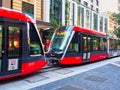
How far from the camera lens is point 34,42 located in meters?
10.4

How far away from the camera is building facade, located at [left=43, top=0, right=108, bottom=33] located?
27928 mm

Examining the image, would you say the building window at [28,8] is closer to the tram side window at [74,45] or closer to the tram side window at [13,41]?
the tram side window at [74,45]

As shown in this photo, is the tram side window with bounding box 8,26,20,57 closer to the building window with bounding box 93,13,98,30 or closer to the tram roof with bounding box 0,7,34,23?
the tram roof with bounding box 0,7,34,23

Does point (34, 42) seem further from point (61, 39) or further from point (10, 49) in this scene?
point (61, 39)

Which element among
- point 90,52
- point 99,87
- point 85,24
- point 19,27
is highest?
point 85,24

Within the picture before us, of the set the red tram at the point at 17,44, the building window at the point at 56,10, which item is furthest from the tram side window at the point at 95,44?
the building window at the point at 56,10

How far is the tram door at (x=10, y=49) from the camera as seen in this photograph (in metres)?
8.65

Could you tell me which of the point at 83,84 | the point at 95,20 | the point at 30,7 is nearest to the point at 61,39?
the point at 83,84

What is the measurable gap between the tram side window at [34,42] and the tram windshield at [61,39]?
3.26 meters

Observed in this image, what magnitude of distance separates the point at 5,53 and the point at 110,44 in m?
15.8

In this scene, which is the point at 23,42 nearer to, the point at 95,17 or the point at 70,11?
the point at 70,11

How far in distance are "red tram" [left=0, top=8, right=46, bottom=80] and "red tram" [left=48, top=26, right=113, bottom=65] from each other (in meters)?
3.26

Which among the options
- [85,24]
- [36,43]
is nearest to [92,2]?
[85,24]

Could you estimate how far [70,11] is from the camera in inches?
1284
